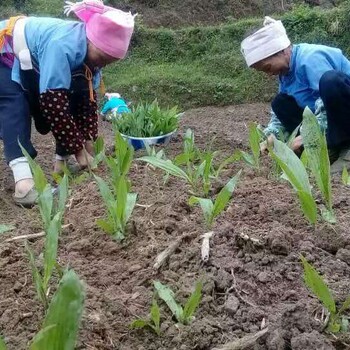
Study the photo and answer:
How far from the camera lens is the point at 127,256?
145 centimetres

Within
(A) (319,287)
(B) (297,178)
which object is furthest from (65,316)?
(B) (297,178)

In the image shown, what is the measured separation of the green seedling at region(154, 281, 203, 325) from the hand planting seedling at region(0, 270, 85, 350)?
0.97 feet

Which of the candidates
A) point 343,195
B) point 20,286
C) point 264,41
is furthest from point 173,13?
point 20,286

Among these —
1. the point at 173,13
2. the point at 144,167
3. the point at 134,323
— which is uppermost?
the point at 134,323

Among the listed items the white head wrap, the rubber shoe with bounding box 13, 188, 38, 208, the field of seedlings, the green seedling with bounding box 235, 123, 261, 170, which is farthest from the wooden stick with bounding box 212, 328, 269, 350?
the white head wrap

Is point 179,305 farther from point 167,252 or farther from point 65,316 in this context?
point 65,316

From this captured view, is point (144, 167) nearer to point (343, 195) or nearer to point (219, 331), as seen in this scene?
point (343, 195)

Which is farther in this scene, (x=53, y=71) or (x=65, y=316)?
(x=53, y=71)

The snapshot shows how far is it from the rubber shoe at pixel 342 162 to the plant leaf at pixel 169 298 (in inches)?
67.4

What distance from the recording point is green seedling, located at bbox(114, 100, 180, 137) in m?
3.19

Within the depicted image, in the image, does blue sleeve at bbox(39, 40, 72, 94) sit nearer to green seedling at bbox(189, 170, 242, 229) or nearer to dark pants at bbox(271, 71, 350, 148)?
dark pants at bbox(271, 71, 350, 148)

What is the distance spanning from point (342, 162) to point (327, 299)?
1.79m

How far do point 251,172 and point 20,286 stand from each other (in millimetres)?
1020

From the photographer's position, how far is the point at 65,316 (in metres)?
0.85
